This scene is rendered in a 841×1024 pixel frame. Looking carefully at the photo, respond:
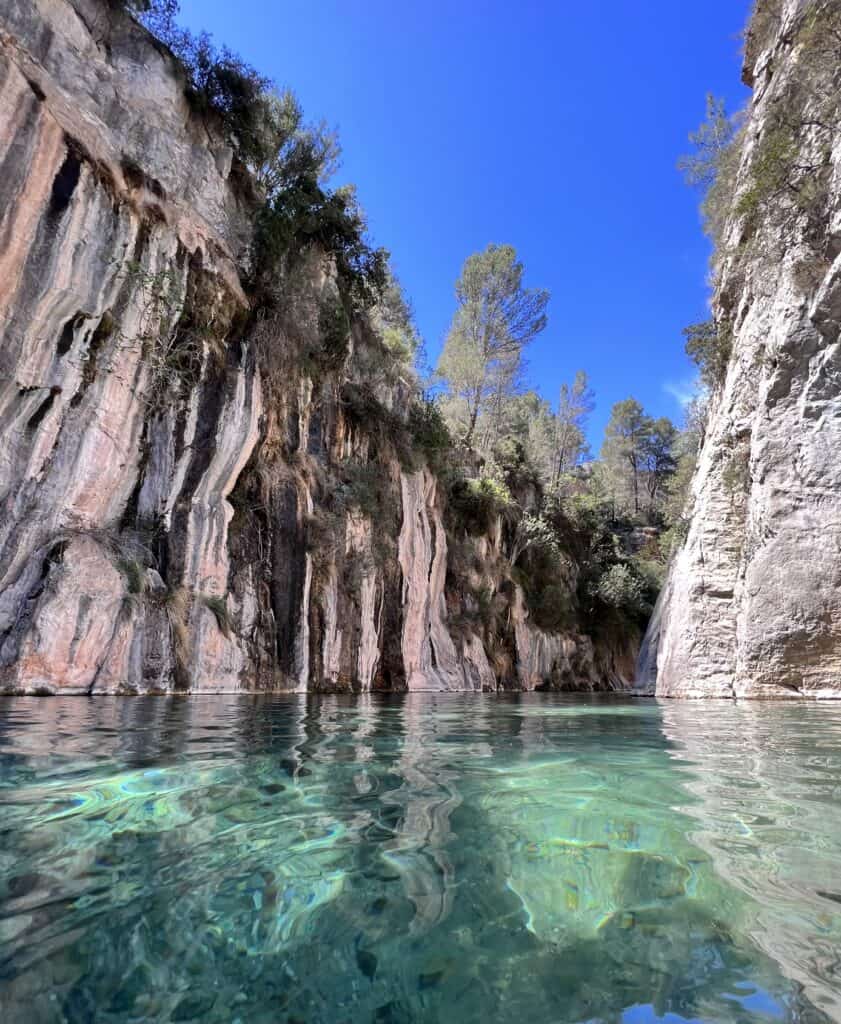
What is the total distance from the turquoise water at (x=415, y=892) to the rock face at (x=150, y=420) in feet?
21.0

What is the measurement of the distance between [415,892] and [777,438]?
9.99 meters

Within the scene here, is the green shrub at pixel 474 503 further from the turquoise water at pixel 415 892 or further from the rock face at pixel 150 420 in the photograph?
the turquoise water at pixel 415 892

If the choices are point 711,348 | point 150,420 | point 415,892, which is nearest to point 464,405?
point 711,348

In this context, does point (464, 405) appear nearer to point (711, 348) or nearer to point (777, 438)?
point (711, 348)

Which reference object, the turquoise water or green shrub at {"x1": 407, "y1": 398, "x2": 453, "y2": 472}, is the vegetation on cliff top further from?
the turquoise water

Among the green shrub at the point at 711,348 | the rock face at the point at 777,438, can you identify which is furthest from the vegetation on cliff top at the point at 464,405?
the rock face at the point at 777,438

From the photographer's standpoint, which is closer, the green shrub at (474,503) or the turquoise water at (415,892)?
the turquoise water at (415,892)

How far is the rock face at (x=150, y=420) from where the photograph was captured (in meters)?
8.06

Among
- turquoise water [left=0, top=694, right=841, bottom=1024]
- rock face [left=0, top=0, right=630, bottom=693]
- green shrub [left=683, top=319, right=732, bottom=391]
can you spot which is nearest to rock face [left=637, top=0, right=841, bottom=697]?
green shrub [left=683, top=319, right=732, bottom=391]

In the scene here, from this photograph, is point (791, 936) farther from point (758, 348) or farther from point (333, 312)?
point (333, 312)

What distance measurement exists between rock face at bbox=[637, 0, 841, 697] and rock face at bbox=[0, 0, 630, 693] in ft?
25.4

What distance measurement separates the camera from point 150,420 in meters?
10.2

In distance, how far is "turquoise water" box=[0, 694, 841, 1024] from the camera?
2.91ft

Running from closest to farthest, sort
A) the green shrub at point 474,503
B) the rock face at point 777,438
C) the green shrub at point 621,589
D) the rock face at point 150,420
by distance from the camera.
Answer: the rock face at point 150,420, the rock face at point 777,438, the green shrub at point 474,503, the green shrub at point 621,589
